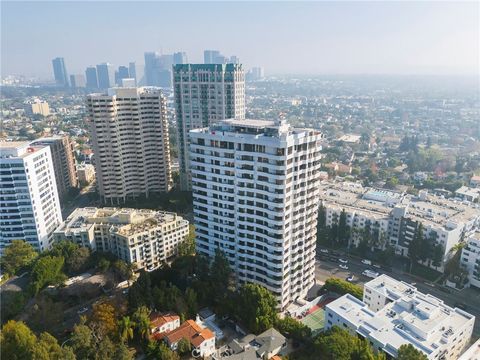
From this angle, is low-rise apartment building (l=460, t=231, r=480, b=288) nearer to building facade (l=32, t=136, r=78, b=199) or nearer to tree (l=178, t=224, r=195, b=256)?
tree (l=178, t=224, r=195, b=256)

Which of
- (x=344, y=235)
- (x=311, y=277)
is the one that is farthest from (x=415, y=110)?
(x=311, y=277)

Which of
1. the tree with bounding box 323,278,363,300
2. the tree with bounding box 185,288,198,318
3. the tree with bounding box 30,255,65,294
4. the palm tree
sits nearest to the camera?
the palm tree

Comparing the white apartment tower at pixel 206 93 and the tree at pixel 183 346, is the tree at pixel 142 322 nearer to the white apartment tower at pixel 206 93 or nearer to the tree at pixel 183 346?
the tree at pixel 183 346

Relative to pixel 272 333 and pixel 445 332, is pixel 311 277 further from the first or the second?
pixel 445 332

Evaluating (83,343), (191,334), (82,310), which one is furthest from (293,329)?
(82,310)

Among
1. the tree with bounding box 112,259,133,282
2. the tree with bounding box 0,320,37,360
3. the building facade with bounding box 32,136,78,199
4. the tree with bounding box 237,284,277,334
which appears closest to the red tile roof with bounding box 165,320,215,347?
the tree with bounding box 237,284,277,334

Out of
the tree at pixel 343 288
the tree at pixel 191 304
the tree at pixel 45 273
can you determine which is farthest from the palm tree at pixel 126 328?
the tree at pixel 343 288
